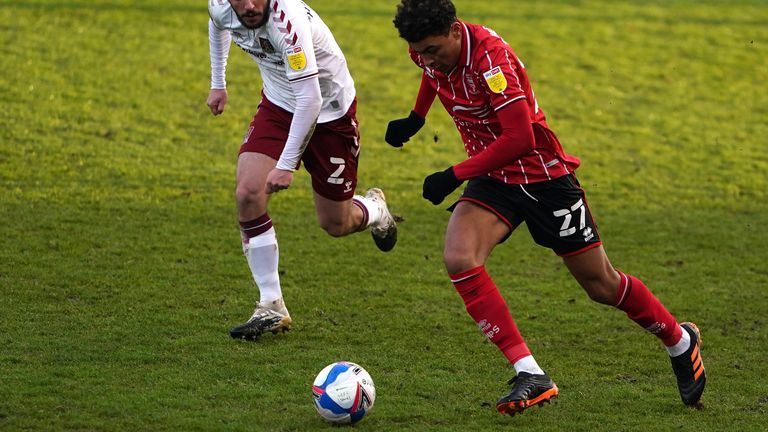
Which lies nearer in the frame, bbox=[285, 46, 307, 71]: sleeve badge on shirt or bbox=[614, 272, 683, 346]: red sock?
bbox=[614, 272, 683, 346]: red sock

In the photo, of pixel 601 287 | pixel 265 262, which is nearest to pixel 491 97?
pixel 601 287

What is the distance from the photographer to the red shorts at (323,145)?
21.2 feet

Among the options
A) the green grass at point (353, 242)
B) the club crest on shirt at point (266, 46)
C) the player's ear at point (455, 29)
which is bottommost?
the green grass at point (353, 242)

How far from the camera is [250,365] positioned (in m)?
5.91

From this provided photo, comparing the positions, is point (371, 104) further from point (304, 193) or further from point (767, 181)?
point (767, 181)

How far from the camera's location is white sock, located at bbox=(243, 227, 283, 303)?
21.2 feet

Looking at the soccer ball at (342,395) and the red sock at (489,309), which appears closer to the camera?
the soccer ball at (342,395)

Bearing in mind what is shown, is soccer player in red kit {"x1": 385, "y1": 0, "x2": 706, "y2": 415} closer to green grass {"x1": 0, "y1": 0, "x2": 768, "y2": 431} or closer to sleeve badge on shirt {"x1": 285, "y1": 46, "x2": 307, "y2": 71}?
green grass {"x1": 0, "y1": 0, "x2": 768, "y2": 431}

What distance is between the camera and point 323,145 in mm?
6625

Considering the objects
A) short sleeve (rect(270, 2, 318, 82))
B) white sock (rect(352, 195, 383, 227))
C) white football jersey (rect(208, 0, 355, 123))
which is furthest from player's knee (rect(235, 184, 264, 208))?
white sock (rect(352, 195, 383, 227))

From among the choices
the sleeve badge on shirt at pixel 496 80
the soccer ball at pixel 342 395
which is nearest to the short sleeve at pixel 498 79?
the sleeve badge on shirt at pixel 496 80

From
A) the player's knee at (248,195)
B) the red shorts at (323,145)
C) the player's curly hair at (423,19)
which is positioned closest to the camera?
the player's curly hair at (423,19)

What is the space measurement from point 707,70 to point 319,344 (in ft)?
34.4

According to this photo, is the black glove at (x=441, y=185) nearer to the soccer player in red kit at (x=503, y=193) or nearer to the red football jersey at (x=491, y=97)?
the soccer player in red kit at (x=503, y=193)
